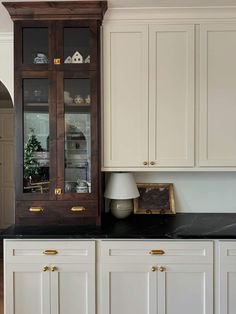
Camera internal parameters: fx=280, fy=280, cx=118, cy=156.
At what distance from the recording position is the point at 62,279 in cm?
190

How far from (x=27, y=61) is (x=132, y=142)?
0.99 metres

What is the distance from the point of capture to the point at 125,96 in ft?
6.98

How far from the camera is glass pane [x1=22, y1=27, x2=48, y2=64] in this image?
208 centimetres

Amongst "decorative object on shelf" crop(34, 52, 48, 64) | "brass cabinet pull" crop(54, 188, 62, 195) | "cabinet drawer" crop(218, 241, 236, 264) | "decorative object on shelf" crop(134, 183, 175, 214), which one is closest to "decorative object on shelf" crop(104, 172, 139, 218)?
"decorative object on shelf" crop(134, 183, 175, 214)

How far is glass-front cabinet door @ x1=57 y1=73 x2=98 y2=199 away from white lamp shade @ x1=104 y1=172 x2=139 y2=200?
0.84ft

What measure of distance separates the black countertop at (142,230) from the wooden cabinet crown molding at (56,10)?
5.07 feet

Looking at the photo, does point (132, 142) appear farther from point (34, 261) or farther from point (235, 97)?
point (34, 261)

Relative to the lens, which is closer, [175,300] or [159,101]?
[175,300]

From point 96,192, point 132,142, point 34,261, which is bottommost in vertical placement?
point 34,261

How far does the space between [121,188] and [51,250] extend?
719mm

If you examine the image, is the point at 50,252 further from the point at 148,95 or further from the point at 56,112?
the point at 148,95

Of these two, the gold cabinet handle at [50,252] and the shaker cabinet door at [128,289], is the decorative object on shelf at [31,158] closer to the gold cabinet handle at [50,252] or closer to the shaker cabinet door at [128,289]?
the gold cabinet handle at [50,252]

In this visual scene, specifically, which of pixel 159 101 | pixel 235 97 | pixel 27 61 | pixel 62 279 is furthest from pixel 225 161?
pixel 27 61

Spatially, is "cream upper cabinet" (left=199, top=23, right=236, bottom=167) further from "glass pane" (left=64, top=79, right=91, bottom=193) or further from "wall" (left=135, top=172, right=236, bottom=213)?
"glass pane" (left=64, top=79, right=91, bottom=193)
